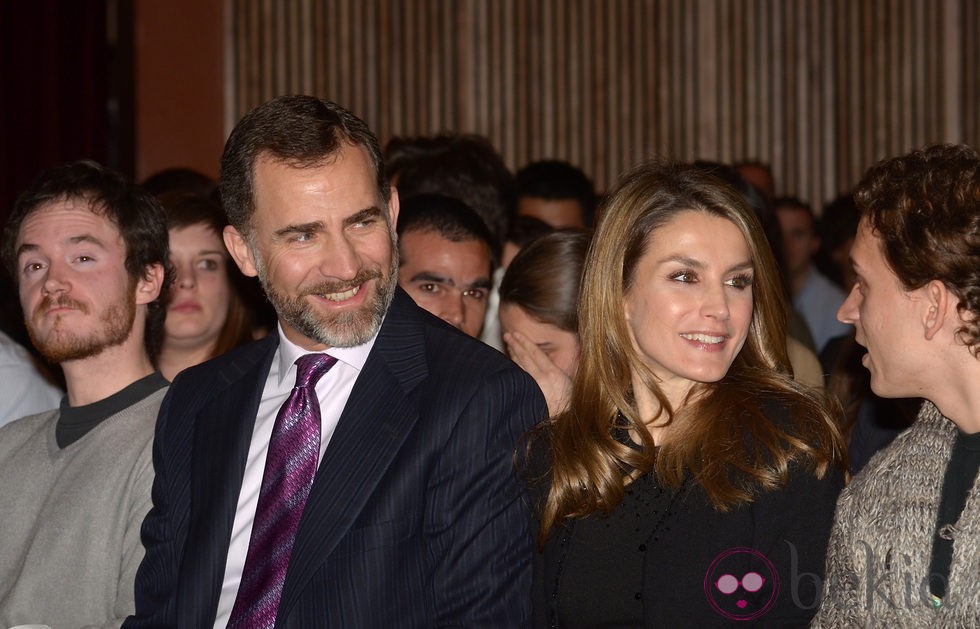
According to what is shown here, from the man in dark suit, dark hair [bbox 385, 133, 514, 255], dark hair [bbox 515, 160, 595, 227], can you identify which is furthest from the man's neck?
dark hair [bbox 515, 160, 595, 227]

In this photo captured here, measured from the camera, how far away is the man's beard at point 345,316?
2.22 m

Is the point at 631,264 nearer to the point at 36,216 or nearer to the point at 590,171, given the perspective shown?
the point at 36,216

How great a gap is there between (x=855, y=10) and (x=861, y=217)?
5043 millimetres

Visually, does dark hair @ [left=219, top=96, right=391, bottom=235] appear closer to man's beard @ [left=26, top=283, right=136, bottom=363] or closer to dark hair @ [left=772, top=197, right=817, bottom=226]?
man's beard @ [left=26, top=283, right=136, bottom=363]

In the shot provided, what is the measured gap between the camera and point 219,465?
2299 mm

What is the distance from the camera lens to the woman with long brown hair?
2.09 metres

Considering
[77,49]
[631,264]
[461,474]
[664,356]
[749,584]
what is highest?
[77,49]

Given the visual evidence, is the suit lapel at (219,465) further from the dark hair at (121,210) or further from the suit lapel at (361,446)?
the dark hair at (121,210)

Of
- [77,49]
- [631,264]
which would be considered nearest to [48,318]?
[631,264]

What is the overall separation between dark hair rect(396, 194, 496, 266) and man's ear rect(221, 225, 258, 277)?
41.4 inches

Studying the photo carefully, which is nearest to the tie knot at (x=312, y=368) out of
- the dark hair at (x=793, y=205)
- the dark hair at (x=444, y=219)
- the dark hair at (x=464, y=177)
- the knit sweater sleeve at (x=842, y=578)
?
the knit sweater sleeve at (x=842, y=578)

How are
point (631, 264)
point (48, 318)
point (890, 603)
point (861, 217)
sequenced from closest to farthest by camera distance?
point (890, 603)
point (861, 217)
point (631, 264)
point (48, 318)

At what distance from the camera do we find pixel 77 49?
6.61m

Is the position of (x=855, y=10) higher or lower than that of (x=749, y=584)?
higher
